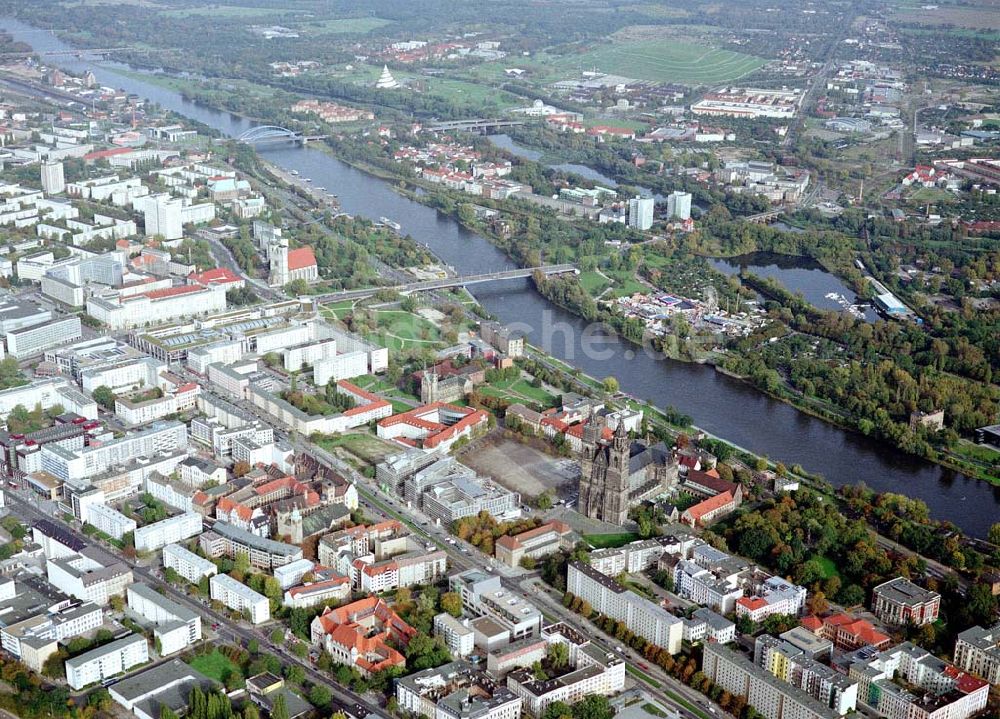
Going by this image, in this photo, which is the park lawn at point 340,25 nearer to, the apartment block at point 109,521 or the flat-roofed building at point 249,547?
the apartment block at point 109,521

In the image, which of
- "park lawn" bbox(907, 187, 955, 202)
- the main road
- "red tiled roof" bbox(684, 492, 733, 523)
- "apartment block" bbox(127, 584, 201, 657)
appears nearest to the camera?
the main road

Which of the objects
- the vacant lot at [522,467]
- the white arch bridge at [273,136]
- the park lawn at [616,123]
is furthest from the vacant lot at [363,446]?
the park lawn at [616,123]

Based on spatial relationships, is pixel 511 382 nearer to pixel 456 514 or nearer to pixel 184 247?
pixel 456 514

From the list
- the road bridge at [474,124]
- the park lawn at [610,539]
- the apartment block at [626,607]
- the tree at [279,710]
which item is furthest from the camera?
the road bridge at [474,124]

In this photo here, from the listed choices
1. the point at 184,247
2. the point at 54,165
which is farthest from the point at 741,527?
the point at 54,165

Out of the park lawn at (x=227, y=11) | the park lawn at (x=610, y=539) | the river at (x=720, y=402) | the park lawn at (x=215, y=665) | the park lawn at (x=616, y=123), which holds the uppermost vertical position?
the park lawn at (x=227, y=11)

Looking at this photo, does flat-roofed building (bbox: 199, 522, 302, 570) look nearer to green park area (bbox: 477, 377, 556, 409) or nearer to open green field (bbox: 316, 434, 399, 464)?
open green field (bbox: 316, 434, 399, 464)

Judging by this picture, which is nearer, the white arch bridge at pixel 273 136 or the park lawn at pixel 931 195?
the park lawn at pixel 931 195

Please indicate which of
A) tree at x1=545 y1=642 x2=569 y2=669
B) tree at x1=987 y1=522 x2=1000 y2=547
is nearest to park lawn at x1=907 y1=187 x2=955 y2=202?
tree at x1=987 y1=522 x2=1000 y2=547
